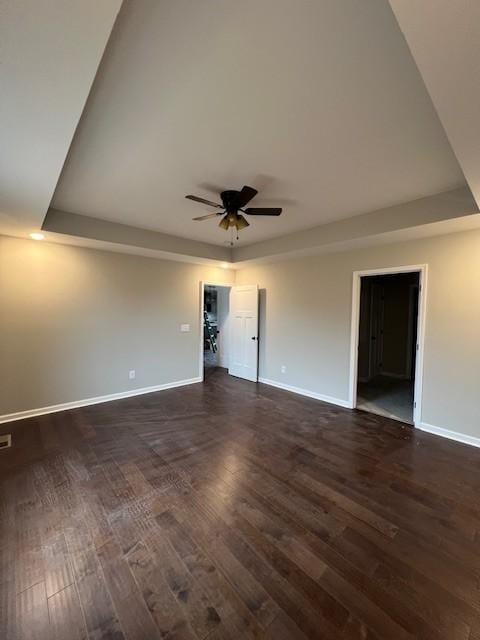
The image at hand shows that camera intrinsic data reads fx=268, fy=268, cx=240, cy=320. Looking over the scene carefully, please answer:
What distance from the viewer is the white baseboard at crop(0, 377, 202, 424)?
11.7 feet

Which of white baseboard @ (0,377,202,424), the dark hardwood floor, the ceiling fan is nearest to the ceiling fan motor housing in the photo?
the ceiling fan

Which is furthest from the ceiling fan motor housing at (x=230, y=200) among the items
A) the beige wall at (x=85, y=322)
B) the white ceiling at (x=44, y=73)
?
the beige wall at (x=85, y=322)

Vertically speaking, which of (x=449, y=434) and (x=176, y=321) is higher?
(x=176, y=321)

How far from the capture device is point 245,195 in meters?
2.59

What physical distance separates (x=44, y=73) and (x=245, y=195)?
5.57 ft

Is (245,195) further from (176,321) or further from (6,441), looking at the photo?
(6,441)

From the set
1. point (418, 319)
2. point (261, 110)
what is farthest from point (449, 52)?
point (418, 319)

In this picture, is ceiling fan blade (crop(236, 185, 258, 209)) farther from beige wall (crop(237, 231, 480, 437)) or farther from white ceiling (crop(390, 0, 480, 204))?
beige wall (crop(237, 231, 480, 437))

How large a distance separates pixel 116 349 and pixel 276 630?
13.0 ft

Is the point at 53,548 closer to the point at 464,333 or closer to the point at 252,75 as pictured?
the point at 252,75

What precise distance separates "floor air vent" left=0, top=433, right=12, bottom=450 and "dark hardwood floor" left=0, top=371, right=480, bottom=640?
0.33 ft

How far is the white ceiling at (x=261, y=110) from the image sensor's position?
3.93 feet

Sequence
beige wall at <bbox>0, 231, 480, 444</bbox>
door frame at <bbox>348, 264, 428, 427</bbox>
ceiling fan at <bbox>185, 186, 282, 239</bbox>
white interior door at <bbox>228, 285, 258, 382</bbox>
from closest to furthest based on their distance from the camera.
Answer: ceiling fan at <bbox>185, 186, 282, 239</bbox> < beige wall at <bbox>0, 231, 480, 444</bbox> < door frame at <bbox>348, 264, 428, 427</bbox> < white interior door at <bbox>228, 285, 258, 382</bbox>

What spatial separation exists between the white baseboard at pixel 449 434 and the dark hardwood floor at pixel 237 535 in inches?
5.1
